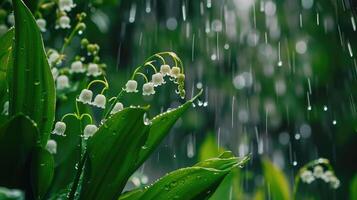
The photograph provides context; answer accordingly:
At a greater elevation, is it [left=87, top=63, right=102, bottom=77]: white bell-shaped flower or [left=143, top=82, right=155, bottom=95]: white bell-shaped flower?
[left=87, top=63, right=102, bottom=77]: white bell-shaped flower

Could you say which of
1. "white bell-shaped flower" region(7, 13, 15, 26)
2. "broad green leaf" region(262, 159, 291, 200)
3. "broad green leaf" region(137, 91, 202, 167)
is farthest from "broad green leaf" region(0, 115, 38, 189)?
"broad green leaf" region(262, 159, 291, 200)

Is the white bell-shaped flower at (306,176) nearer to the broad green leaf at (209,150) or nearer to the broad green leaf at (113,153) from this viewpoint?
the broad green leaf at (209,150)

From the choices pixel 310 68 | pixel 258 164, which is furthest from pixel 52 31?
pixel 258 164

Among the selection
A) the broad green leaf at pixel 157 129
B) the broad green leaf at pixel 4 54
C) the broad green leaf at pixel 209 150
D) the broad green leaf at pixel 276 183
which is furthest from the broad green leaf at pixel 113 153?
the broad green leaf at pixel 276 183

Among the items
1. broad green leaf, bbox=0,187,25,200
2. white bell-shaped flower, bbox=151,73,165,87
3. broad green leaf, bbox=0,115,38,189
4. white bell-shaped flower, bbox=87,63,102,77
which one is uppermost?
white bell-shaped flower, bbox=87,63,102,77

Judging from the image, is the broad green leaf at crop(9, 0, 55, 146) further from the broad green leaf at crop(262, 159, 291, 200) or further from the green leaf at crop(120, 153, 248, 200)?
the broad green leaf at crop(262, 159, 291, 200)

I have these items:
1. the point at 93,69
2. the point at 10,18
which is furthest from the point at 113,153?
the point at 10,18

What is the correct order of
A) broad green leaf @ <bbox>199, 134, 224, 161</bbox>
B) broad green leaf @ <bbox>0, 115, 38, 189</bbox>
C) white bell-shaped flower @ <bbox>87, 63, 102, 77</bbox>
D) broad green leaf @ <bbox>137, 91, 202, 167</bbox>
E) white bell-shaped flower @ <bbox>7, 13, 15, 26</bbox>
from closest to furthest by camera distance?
1. broad green leaf @ <bbox>0, 115, 38, 189</bbox>
2. broad green leaf @ <bbox>137, 91, 202, 167</bbox>
3. white bell-shaped flower @ <bbox>87, 63, 102, 77</bbox>
4. white bell-shaped flower @ <bbox>7, 13, 15, 26</bbox>
5. broad green leaf @ <bbox>199, 134, 224, 161</bbox>
